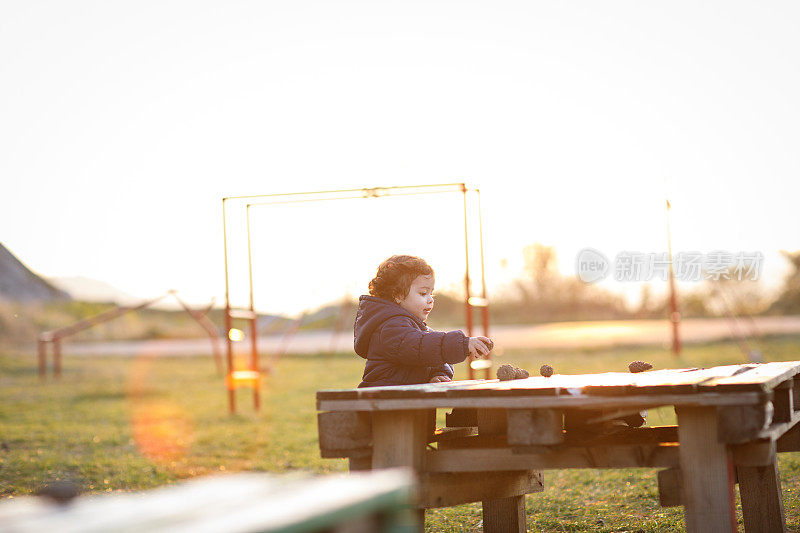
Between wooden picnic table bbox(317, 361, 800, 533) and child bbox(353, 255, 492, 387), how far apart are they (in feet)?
1.12

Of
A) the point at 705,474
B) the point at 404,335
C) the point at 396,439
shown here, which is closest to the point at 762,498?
the point at 705,474

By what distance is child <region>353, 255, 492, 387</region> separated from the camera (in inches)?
180

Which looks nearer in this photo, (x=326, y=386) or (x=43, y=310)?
(x=326, y=386)

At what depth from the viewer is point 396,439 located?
12.6 feet

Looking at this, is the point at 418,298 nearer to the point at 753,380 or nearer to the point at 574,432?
the point at 574,432

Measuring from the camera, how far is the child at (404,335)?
15.0 ft

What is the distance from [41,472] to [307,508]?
22.4ft

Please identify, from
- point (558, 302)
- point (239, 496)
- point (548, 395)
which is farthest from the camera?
point (558, 302)

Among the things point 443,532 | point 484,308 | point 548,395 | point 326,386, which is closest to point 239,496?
point 548,395

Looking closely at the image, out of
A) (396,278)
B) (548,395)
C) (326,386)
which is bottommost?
(326,386)

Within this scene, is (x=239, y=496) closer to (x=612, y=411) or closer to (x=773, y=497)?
(x=612, y=411)

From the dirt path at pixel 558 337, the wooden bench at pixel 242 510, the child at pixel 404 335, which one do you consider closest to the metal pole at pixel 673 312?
the dirt path at pixel 558 337

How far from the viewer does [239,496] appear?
1959 millimetres

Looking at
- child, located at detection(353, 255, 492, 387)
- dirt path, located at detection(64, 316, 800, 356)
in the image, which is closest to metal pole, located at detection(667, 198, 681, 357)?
dirt path, located at detection(64, 316, 800, 356)
